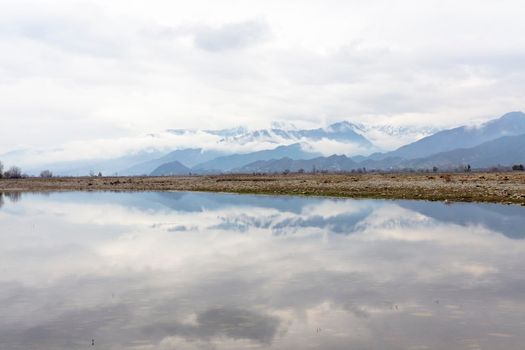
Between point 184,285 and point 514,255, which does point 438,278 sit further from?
point 184,285

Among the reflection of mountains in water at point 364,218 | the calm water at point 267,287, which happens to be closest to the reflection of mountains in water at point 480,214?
the reflection of mountains in water at point 364,218

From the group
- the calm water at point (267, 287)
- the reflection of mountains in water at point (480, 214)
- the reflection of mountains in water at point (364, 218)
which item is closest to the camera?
the calm water at point (267, 287)

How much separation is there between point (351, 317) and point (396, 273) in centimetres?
683

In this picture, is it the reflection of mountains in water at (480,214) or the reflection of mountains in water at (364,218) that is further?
the reflection of mountains in water at (364,218)

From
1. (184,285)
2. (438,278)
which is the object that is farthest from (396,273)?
(184,285)

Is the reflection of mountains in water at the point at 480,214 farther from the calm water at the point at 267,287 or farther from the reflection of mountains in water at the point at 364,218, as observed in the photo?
the calm water at the point at 267,287

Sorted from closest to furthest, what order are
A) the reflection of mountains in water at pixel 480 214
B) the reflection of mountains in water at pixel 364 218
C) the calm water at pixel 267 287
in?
the calm water at pixel 267 287 → the reflection of mountains in water at pixel 480 214 → the reflection of mountains in water at pixel 364 218

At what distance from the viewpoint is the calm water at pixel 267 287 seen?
1373 centimetres

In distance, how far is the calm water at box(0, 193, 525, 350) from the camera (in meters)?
13.7

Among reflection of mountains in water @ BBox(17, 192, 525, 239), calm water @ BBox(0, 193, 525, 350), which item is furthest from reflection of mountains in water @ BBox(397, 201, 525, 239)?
calm water @ BBox(0, 193, 525, 350)

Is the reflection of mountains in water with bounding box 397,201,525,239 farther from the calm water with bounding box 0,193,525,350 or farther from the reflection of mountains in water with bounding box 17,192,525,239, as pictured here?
the calm water with bounding box 0,193,525,350

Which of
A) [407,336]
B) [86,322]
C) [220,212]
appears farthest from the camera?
[220,212]

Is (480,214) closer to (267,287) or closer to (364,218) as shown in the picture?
(364,218)

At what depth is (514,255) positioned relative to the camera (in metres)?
24.7
